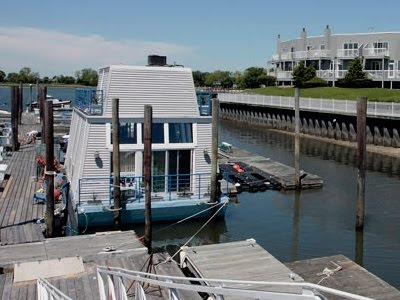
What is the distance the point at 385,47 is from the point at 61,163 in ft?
190

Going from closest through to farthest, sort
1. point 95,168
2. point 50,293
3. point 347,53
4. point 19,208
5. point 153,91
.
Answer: point 50,293
point 19,208
point 95,168
point 153,91
point 347,53

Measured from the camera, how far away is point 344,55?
76.4 metres

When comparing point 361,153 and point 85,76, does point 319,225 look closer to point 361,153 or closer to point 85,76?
point 361,153

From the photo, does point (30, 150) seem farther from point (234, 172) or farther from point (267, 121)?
point (267, 121)

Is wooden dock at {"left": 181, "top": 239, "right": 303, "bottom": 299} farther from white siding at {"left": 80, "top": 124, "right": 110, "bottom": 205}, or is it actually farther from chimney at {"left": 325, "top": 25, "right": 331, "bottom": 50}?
chimney at {"left": 325, "top": 25, "right": 331, "bottom": 50}

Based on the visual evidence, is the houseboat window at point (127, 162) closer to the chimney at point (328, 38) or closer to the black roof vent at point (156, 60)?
the black roof vent at point (156, 60)

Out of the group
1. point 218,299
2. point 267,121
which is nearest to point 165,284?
point 218,299

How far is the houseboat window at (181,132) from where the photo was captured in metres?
20.2

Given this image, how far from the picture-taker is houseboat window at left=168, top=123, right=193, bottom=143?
797 inches

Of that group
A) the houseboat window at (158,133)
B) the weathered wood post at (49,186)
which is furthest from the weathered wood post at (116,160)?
the weathered wood post at (49,186)

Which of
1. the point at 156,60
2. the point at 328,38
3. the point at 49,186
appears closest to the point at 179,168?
the point at 156,60

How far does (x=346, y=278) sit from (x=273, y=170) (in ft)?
55.7

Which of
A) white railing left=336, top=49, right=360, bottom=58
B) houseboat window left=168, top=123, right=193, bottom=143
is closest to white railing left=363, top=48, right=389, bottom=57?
white railing left=336, top=49, right=360, bottom=58

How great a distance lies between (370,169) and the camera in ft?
109
